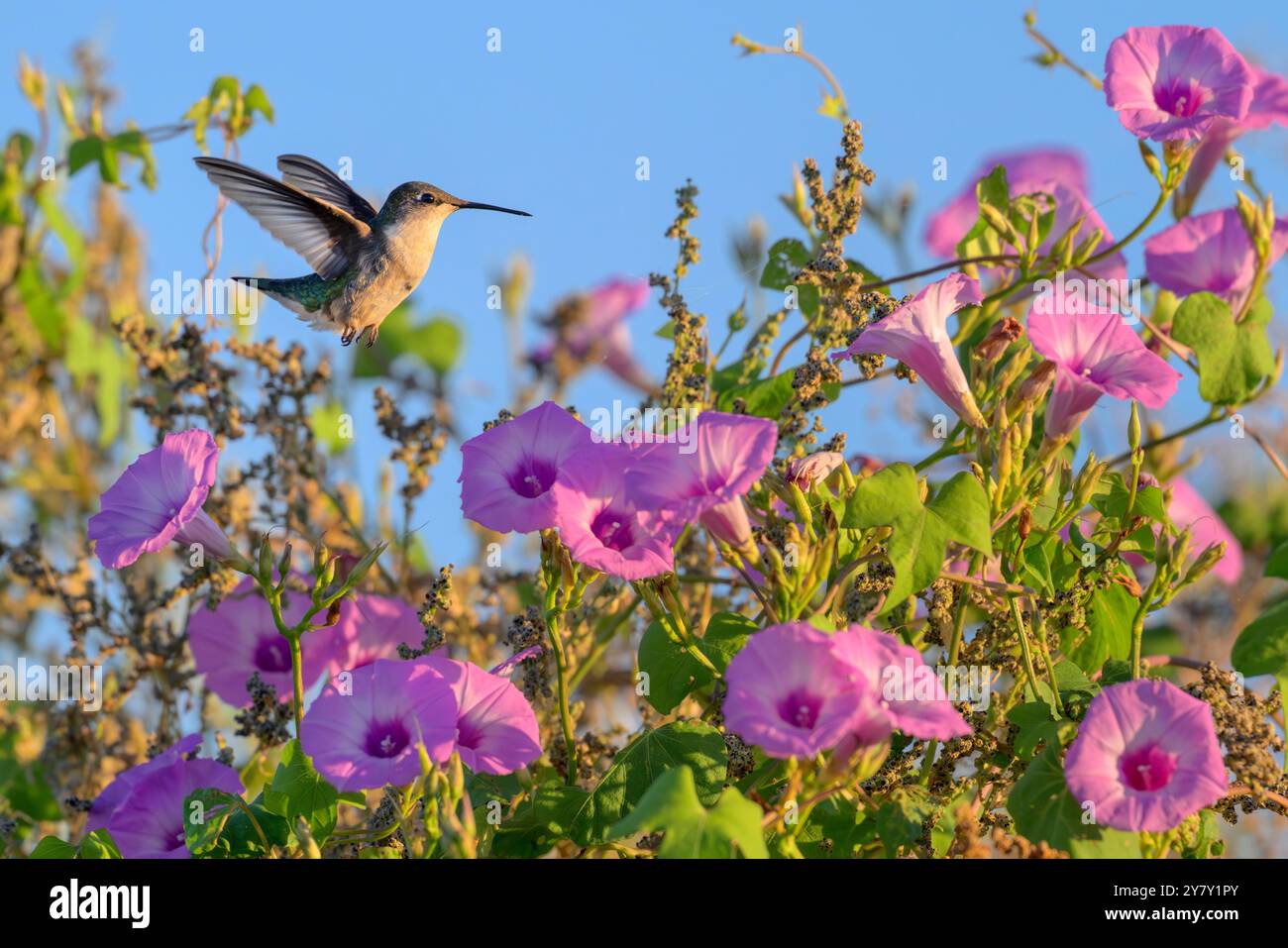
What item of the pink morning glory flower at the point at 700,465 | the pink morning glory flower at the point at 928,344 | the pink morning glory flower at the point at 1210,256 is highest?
the pink morning glory flower at the point at 1210,256

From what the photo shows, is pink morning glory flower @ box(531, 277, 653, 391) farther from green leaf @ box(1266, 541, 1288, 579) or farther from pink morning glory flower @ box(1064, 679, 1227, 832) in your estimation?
pink morning glory flower @ box(1064, 679, 1227, 832)

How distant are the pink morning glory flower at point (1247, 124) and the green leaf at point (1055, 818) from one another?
1274 millimetres

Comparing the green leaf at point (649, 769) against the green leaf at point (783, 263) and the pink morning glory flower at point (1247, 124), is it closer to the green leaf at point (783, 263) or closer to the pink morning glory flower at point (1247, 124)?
the green leaf at point (783, 263)

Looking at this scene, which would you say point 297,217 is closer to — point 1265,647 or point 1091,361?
point 1091,361

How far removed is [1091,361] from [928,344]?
0.22 metres

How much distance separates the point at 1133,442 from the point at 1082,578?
0.20 metres

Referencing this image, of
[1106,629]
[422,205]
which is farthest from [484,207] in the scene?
[1106,629]

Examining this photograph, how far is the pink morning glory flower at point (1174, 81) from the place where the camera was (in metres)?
2.36

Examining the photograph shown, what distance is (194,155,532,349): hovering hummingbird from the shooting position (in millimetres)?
2725

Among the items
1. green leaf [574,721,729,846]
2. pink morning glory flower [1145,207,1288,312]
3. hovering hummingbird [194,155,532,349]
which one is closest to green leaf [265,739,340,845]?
green leaf [574,721,729,846]

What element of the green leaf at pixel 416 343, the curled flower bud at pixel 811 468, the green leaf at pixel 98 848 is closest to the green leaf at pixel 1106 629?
the curled flower bud at pixel 811 468

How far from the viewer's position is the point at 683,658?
7.23 ft

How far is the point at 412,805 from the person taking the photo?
6.40ft
